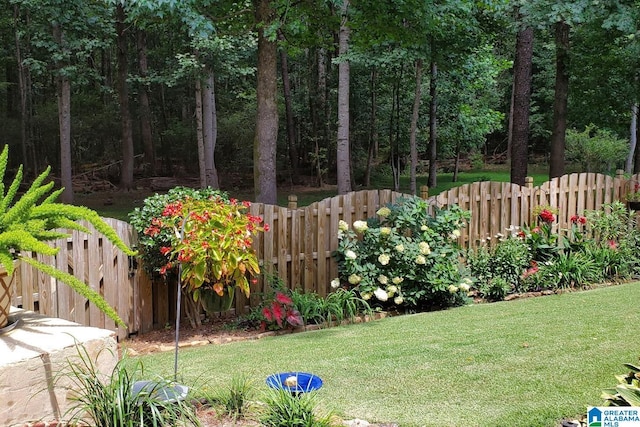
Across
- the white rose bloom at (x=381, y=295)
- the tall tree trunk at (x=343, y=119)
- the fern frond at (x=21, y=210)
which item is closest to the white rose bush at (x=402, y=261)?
the white rose bloom at (x=381, y=295)

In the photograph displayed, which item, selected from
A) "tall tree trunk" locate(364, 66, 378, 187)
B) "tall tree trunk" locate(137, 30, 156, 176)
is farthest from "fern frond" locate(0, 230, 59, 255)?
"tall tree trunk" locate(137, 30, 156, 176)

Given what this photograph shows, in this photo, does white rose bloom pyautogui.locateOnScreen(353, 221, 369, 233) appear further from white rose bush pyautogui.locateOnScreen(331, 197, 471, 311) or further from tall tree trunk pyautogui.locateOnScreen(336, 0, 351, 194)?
tall tree trunk pyautogui.locateOnScreen(336, 0, 351, 194)

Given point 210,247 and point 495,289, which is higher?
point 210,247

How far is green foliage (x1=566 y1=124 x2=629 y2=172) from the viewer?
22172mm

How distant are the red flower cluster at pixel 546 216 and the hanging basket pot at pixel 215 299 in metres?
4.94

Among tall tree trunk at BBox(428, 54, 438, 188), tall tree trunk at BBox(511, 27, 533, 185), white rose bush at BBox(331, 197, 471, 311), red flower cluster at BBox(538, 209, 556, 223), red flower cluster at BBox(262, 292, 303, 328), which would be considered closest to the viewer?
red flower cluster at BBox(262, 292, 303, 328)

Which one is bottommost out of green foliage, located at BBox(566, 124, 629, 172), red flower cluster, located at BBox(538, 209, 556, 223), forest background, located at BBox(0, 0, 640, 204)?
red flower cluster, located at BBox(538, 209, 556, 223)

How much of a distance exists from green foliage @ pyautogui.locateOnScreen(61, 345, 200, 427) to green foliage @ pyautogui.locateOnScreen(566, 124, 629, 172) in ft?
71.8

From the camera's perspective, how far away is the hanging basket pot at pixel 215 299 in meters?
6.39

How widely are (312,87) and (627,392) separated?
1990 cm

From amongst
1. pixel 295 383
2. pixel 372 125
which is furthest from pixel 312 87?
pixel 295 383

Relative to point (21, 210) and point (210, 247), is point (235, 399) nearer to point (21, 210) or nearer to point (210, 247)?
point (21, 210)

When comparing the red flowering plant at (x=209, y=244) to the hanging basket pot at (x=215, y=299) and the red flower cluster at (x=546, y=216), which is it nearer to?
the hanging basket pot at (x=215, y=299)

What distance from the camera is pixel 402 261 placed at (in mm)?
7312
